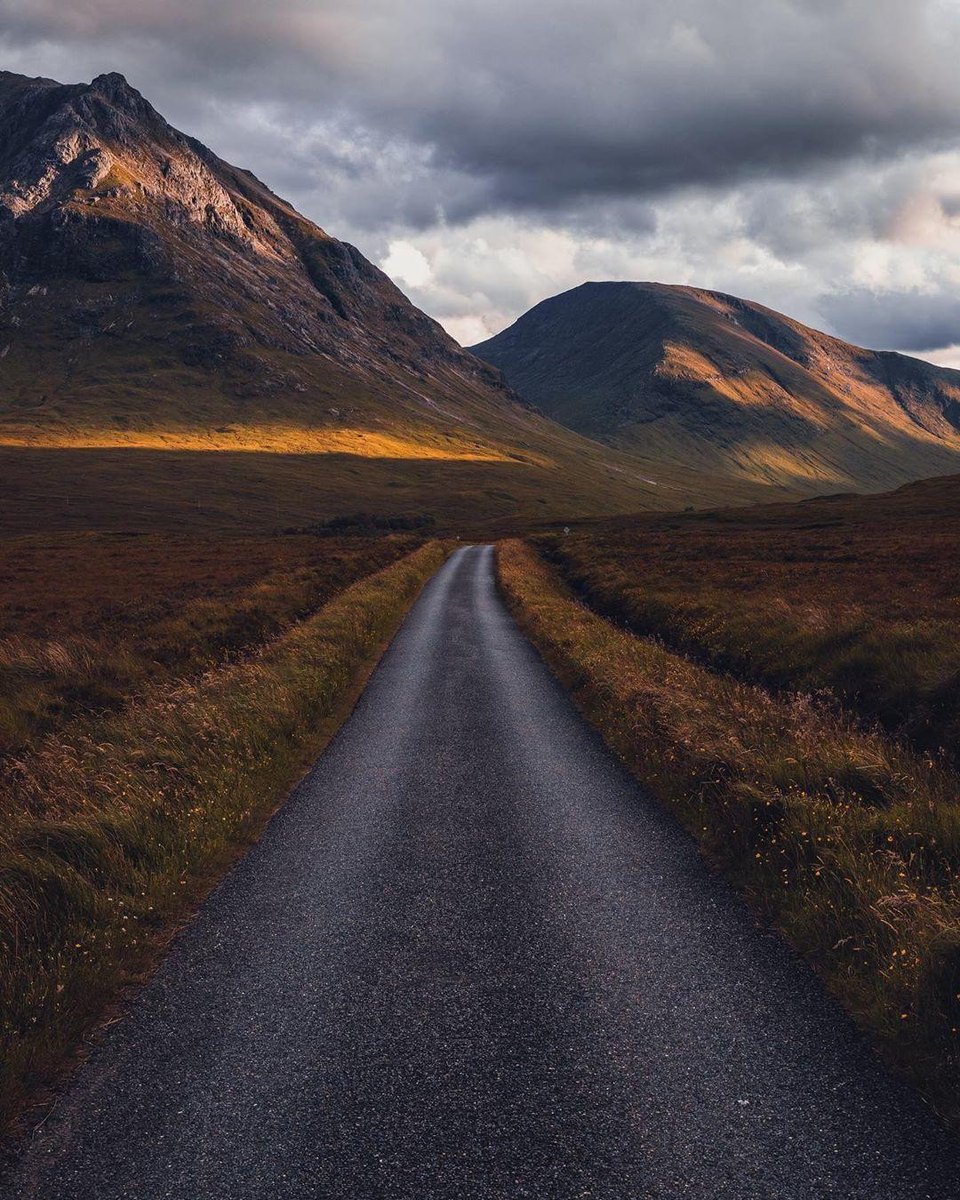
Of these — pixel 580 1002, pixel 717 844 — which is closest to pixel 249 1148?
pixel 580 1002

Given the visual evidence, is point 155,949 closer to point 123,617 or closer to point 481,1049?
point 481,1049

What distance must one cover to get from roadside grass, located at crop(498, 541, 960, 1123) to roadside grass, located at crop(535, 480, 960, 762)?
1359 millimetres

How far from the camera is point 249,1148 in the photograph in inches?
165

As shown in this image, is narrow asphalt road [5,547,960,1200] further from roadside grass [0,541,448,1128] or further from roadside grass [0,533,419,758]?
roadside grass [0,533,419,758]

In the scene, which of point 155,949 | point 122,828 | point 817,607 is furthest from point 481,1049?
point 817,607

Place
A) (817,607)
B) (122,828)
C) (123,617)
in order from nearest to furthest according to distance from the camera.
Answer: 1. (122,828)
2. (817,607)
3. (123,617)

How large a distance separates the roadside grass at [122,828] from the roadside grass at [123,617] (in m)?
1.68

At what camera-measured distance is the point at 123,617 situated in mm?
28000

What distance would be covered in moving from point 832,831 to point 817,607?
16.1 metres

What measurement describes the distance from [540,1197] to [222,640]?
20.5 metres

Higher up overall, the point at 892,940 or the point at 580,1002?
the point at 892,940

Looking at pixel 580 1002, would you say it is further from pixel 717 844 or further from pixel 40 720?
pixel 40 720

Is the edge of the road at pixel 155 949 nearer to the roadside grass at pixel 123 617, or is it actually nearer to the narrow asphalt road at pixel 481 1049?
the narrow asphalt road at pixel 481 1049

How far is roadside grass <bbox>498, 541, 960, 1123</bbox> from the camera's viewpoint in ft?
16.8
